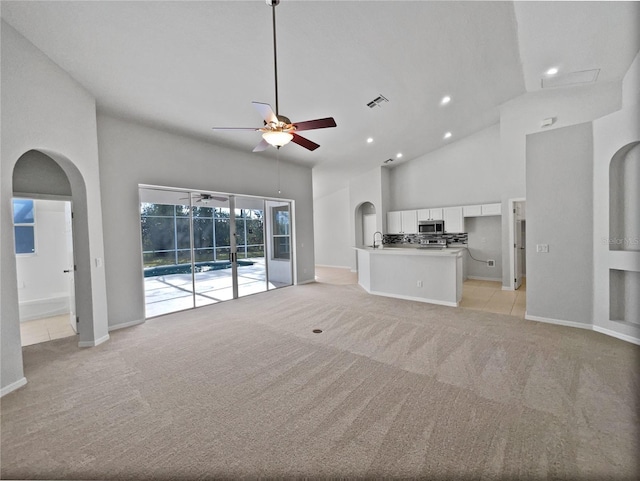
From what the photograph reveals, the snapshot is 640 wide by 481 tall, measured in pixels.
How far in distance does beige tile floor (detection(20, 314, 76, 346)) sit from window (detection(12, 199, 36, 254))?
1.31 m

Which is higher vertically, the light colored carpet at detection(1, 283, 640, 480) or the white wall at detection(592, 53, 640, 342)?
the white wall at detection(592, 53, 640, 342)

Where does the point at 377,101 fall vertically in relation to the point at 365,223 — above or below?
above

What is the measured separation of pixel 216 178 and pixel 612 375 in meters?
6.20

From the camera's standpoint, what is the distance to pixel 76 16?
2361 millimetres

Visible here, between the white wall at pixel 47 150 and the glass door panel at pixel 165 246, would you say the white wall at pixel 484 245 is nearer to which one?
the glass door panel at pixel 165 246

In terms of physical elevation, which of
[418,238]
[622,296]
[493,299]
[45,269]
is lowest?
[493,299]

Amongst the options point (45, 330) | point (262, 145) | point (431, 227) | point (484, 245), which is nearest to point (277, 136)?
point (262, 145)

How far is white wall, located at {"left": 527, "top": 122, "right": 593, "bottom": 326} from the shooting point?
3580 millimetres

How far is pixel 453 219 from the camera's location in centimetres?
721

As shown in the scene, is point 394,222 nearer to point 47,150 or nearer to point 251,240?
point 251,240

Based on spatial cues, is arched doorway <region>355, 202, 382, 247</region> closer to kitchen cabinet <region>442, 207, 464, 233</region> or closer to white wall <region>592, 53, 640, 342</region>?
kitchen cabinet <region>442, 207, 464, 233</region>

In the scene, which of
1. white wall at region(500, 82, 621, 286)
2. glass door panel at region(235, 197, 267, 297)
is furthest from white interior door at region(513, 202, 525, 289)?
glass door panel at region(235, 197, 267, 297)

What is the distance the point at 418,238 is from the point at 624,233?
482 cm

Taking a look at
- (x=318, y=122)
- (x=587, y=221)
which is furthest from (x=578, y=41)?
(x=318, y=122)
